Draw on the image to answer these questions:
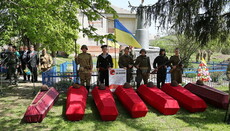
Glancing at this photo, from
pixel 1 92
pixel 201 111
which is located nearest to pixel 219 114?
pixel 201 111

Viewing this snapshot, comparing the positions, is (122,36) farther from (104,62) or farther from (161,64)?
(161,64)

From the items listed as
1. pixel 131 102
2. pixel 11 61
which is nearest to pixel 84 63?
pixel 131 102

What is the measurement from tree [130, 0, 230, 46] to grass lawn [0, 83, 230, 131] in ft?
7.94

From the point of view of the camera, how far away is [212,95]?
19.8 feet

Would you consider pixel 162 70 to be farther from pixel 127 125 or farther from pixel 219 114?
pixel 127 125

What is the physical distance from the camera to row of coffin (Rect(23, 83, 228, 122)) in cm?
479

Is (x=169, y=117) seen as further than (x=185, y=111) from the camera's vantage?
No

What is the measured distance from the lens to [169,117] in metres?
5.20

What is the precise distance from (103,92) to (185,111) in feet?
8.47

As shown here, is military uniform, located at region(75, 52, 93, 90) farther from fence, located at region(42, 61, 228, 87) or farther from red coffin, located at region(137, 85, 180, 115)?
red coffin, located at region(137, 85, 180, 115)

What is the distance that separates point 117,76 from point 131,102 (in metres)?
2.36

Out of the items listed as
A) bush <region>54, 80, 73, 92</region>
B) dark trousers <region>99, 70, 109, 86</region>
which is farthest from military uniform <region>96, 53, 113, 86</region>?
bush <region>54, 80, 73, 92</region>

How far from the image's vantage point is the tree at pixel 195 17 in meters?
5.48

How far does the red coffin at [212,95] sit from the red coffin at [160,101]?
1528 mm
